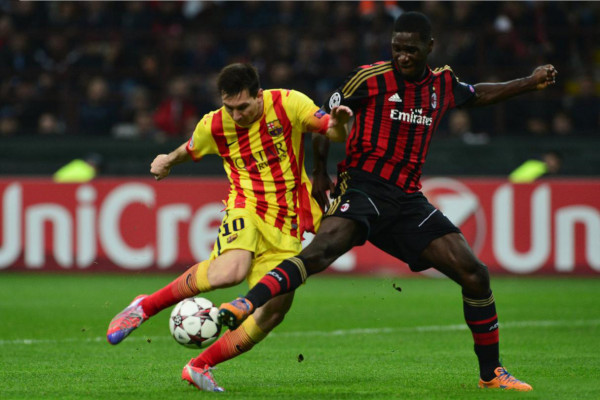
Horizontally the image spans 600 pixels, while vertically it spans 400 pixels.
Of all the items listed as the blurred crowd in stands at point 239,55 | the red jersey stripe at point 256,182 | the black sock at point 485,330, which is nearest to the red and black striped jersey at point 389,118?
the red jersey stripe at point 256,182

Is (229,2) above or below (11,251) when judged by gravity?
above

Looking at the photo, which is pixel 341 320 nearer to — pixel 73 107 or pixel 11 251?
pixel 11 251

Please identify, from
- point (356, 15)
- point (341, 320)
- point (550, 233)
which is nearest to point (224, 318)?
point (341, 320)

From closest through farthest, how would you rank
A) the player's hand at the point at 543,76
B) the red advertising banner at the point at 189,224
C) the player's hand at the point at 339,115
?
1. the player's hand at the point at 339,115
2. the player's hand at the point at 543,76
3. the red advertising banner at the point at 189,224

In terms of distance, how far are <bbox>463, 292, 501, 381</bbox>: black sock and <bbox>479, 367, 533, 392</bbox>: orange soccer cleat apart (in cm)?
2

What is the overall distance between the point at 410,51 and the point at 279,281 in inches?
61.6

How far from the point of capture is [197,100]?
16.3 metres

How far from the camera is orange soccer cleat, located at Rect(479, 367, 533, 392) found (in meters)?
6.30

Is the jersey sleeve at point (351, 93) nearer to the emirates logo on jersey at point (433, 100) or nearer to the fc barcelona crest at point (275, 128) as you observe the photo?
the fc barcelona crest at point (275, 128)

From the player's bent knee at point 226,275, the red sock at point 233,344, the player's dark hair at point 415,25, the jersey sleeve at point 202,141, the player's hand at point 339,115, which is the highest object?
the player's dark hair at point 415,25

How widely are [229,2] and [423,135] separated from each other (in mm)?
11170

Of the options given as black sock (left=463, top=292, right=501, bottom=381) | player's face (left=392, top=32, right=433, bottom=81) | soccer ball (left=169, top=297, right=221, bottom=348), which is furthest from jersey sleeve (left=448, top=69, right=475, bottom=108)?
soccer ball (left=169, top=297, right=221, bottom=348)

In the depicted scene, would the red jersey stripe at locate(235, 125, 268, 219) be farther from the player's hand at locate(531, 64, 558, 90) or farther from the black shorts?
the player's hand at locate(531, 64, 558, 90)

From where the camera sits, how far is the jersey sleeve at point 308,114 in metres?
6.34
